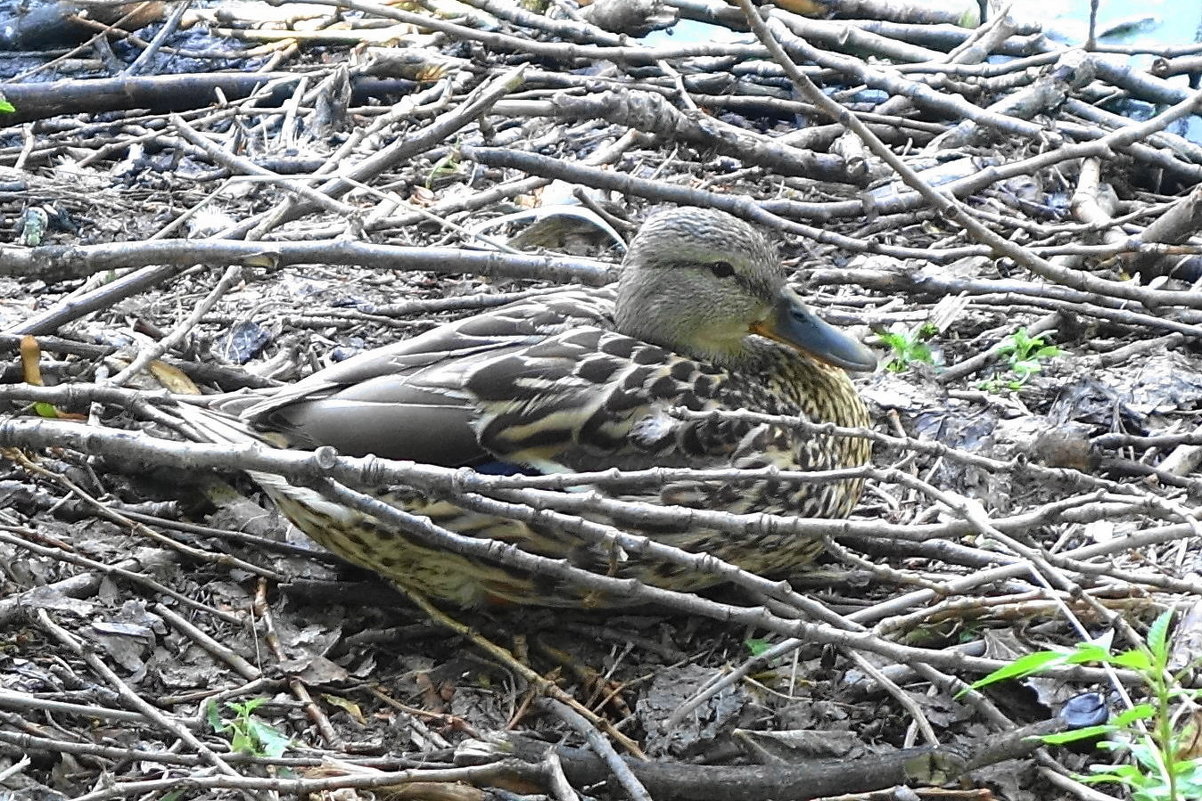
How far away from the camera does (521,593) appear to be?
3.31 metres

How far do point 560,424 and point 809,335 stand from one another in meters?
0.82

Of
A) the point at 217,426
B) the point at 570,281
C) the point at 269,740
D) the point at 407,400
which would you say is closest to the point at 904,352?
the point at 570,281

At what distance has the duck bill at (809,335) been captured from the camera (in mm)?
3652

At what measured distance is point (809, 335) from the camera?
369cm

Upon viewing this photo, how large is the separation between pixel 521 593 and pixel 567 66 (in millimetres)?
3441

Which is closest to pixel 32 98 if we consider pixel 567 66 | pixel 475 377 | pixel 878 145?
pixel 567 66

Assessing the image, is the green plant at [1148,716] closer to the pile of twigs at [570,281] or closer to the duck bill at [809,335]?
the pile of twigs at [570,281]

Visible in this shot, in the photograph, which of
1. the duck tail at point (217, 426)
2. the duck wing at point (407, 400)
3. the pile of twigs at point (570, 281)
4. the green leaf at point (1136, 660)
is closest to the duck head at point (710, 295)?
the duck wing at point (407, 400)

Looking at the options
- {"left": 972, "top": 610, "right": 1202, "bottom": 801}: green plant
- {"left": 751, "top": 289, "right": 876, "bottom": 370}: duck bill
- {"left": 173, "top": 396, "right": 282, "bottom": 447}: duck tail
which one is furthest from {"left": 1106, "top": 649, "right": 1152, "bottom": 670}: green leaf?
{"left": 173, "top": 396, "right": 282, "bottom": 447}: duck tail

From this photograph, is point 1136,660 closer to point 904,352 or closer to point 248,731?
point 248,731

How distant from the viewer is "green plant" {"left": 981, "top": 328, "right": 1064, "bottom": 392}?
4129mm

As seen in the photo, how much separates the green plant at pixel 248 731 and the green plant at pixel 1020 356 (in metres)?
2.35

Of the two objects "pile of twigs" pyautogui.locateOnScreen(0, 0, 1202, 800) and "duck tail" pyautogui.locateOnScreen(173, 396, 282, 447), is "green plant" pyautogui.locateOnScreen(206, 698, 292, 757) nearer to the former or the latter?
"pile of twigs" pyautogui.locateOnScreen(0, 0, 1202, 800)

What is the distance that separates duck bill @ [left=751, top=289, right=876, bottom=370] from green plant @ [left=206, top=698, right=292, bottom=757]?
5.34 ft
